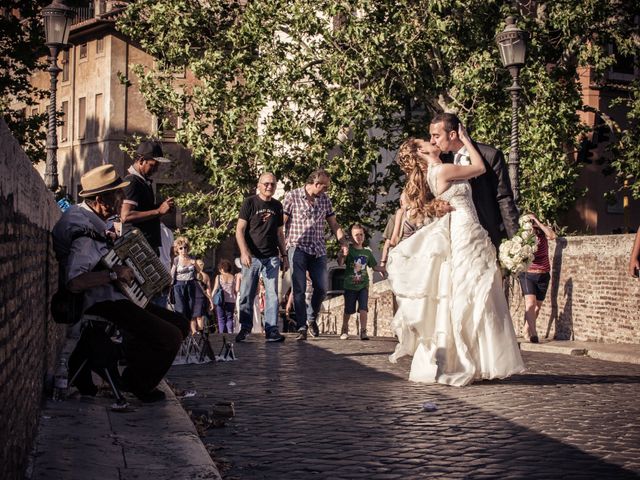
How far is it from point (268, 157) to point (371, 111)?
2.74 m

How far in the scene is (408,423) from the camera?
26.1 feet

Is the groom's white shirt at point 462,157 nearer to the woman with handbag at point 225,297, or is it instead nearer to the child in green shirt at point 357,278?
the child in green shirt at point 357,278

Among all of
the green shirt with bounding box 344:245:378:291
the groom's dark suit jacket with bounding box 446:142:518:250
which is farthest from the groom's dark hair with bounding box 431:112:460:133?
the green shirt with bounding box 344:245:378:291

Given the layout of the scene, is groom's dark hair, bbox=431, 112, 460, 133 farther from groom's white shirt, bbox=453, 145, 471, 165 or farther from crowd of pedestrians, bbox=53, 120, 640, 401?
groom's white shirt, bbox=453, 145, 471, 165

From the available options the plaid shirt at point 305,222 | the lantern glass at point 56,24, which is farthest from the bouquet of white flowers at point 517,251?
the lantern glass at point 56,24

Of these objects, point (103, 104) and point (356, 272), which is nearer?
point (356, 272)

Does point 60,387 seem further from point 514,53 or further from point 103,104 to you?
point 103,104

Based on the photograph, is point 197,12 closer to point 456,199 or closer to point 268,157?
point 268,157

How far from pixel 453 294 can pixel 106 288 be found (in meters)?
3.34

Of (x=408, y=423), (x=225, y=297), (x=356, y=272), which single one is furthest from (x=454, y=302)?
(x=225, y=297)

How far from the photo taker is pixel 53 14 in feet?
74.6

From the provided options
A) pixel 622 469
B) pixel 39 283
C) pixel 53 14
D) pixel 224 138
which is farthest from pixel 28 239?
pixel 224 138

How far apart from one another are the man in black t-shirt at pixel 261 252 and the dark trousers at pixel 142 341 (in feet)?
24.3

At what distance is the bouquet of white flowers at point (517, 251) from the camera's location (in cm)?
1089
